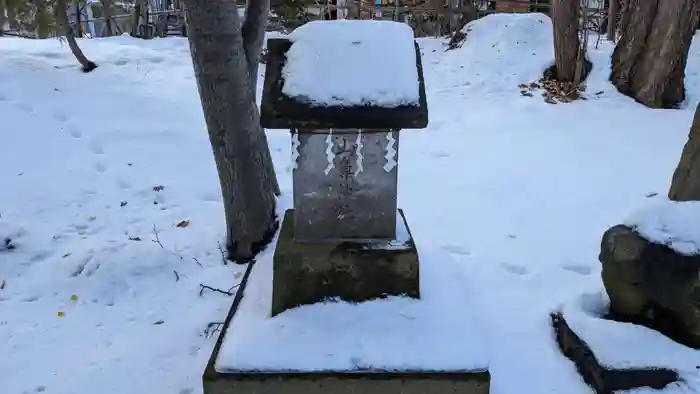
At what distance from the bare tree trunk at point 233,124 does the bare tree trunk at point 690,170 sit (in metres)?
2.89

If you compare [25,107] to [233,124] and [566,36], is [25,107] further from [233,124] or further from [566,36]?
[566,36]

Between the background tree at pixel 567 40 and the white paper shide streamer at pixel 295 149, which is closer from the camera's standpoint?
the white paper shide streamer at pixel 295 149

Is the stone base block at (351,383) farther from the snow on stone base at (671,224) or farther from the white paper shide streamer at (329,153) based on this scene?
the snow on stone base at (671,224)

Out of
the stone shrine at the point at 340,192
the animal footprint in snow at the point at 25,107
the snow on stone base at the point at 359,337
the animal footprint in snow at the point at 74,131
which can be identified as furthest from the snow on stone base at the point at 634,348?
the animal footprint in snow at the point at 25,107

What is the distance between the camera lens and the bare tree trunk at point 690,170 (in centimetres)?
377

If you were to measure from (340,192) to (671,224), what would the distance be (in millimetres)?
1743

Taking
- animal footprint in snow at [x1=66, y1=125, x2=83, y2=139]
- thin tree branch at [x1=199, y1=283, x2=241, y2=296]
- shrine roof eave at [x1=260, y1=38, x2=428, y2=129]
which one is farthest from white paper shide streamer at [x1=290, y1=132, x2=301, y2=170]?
animal footprint in snow at [x1=66, y1=125, x2=83, y2=139]

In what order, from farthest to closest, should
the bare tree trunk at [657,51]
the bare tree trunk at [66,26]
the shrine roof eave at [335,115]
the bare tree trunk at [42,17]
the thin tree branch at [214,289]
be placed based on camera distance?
the bare tree trunk at [42,17] → the bare tree trunk at [66,26] → the bare tree trunk at [657,51] → the thin tree branch at [214,289] → the shrine roof eave at [335,115]

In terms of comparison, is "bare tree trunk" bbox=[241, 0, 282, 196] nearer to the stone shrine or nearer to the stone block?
the stone shrine

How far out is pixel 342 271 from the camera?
9.19 ft

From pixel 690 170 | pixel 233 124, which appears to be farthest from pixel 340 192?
pixel 690 170

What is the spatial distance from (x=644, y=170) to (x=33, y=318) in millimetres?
5846

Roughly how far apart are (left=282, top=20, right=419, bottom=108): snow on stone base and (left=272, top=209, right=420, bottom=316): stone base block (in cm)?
71

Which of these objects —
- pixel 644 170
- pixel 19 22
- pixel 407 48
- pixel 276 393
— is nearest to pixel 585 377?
pixel 276 393
